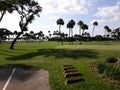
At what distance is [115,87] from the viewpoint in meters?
15.1

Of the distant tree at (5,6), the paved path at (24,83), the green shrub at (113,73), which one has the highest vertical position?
the distant tree at (5,6)

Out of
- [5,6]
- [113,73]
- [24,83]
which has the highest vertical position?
[5,6]

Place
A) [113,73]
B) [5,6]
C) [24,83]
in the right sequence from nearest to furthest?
[113,73]
[24,83]
[5,6]

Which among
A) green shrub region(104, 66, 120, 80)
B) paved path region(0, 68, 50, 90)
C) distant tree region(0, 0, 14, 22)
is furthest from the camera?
distant tree region(0, 0, 14, 22)

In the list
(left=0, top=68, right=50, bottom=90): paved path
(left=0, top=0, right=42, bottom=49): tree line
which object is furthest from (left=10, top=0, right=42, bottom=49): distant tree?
(left=0, top=68, right=50, bottom=90): paved path

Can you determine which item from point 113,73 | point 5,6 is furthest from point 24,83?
point 5,6

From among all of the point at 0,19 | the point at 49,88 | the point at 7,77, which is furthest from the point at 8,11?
the point at 49,88

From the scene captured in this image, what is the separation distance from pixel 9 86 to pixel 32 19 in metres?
48.0

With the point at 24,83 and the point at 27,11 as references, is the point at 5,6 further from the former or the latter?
the point at 24,83

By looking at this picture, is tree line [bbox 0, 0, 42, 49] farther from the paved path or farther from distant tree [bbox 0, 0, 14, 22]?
the paved path

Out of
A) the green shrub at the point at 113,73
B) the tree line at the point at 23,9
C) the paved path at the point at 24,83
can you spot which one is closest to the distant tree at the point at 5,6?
the tree line at the point at 23,9

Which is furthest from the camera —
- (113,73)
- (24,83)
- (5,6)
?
(5,6)

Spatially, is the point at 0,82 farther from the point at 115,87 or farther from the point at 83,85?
the point at 115,87

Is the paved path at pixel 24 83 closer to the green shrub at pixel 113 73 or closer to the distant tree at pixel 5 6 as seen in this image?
the green shrub at pixel 113 73
